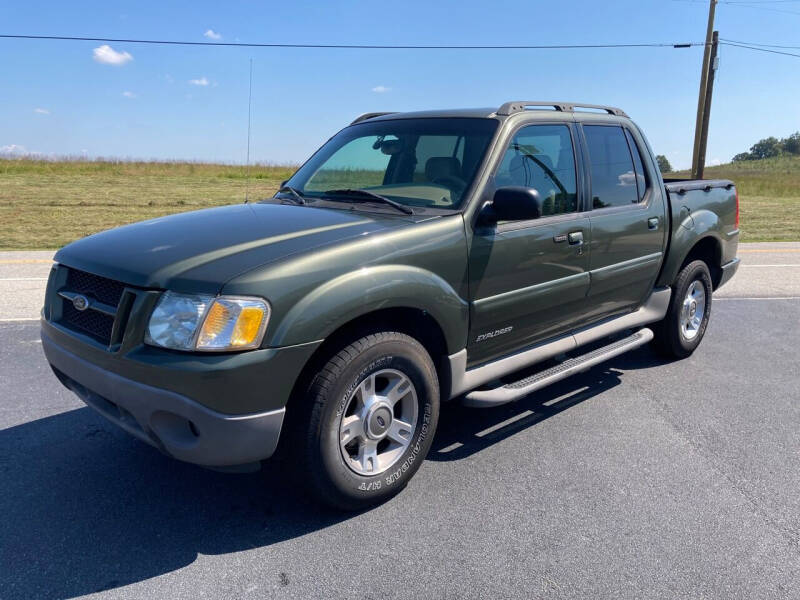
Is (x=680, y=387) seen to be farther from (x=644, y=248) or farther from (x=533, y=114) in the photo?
(x=533, y=114)

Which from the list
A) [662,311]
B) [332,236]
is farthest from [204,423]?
[662,311]

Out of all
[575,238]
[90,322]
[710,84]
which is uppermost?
[710,84]

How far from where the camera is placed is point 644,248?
16.3ft

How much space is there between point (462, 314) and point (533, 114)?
1439 mm

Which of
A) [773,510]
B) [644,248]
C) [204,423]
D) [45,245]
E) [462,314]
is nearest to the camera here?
[204,423]

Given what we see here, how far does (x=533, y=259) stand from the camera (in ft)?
13.0

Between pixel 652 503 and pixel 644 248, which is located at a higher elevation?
pixel 644 248

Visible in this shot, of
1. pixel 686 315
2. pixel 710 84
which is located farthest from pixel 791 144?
pixel 686 315

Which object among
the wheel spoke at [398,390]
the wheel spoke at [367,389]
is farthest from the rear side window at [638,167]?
the wheel spoke at [367,389]

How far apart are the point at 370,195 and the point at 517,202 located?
898 mm

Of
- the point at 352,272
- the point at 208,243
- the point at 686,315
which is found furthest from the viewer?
the point at 686,315

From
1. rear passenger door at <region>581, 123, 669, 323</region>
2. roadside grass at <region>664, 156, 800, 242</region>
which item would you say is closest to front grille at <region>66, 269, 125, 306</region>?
rear passenger door at <region>581, 123, 669, 323</region>

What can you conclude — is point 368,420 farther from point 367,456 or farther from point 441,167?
point 441,167

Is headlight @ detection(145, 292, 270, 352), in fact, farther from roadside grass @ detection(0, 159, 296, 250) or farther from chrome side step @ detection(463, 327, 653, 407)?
roadside grass @ detection(0, 159, 296, 250)
